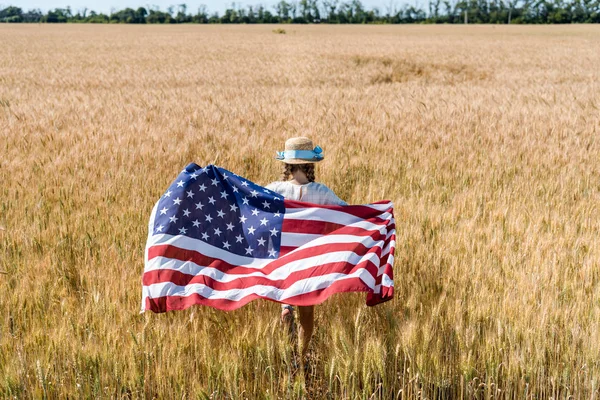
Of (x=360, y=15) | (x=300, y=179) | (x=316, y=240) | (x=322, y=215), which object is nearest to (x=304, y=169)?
(x=300, y=179)

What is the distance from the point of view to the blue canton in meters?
2.64

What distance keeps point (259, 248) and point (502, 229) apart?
1829 mm

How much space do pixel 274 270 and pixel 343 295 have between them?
457mm

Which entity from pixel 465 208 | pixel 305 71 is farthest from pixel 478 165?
pixel 305 71

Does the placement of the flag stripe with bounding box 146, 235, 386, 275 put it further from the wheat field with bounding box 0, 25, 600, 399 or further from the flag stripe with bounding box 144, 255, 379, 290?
the wheat field with bounding box 0, 25, 600, 399

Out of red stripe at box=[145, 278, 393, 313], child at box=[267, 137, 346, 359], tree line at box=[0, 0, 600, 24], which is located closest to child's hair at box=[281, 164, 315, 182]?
child at box=[267, 137, 346, 359]

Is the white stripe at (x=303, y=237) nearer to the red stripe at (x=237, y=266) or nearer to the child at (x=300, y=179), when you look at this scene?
the red stripe at (x=237, y=266)

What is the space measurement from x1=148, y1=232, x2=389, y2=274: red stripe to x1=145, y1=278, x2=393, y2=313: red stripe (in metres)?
0.21

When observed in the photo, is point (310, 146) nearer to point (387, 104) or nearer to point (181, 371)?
point (181, 371)

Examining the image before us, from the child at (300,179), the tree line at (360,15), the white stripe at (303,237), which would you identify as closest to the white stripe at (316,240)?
the white stripe at (303,237)

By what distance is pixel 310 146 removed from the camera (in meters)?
2.63

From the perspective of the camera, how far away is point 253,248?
8.67ft

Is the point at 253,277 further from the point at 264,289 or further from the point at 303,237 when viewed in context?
the point at 303,237

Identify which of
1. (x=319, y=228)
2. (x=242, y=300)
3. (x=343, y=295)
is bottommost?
(x=343, y=295)
